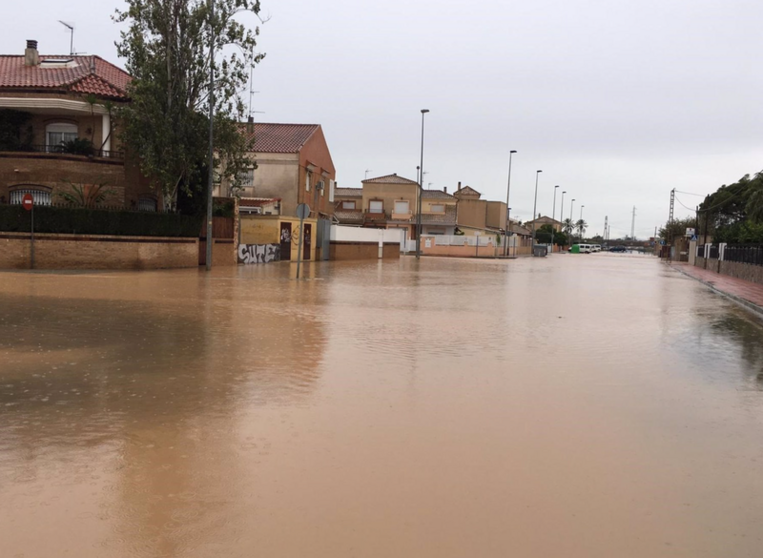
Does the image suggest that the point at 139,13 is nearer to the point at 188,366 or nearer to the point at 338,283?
the point at 338,283

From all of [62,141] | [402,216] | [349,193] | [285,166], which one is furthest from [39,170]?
[349,193]

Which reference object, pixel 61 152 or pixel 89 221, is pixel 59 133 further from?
pixel 89 221

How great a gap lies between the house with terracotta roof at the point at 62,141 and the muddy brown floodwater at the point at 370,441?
17.4m

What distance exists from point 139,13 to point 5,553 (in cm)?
2833

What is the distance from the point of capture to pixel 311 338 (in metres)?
11.7

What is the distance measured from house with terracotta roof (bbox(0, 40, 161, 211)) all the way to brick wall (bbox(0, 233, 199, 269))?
2.65 m

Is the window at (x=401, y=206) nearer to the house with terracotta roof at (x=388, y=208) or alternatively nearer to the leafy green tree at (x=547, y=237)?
the house with terracotta roof at (x=388, y=208)

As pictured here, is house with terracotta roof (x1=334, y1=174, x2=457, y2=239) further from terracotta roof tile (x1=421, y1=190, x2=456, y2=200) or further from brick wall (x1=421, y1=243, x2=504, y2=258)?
brick wall (x1=421, y1=243, x2=504, y2=258)

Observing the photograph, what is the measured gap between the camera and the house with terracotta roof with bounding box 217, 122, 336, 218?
45594mm

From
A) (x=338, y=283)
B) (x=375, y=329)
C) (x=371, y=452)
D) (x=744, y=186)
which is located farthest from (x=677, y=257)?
(x=371, y=452)

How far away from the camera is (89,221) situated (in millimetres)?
26094

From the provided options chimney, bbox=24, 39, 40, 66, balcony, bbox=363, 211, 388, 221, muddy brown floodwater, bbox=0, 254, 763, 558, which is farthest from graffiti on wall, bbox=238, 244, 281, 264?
balcony, bbox=363, 211, 388, 221

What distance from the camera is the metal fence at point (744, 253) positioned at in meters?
32.8

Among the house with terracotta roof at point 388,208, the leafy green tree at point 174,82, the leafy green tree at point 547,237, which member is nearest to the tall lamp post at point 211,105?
the leafy green tree at point 174,82
